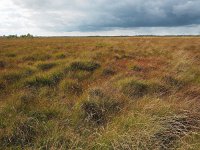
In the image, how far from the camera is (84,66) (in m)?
11.9

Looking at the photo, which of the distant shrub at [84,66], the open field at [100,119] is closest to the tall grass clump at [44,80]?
the open field at [100,119]

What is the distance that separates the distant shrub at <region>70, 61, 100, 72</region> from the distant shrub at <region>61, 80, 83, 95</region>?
2.93m

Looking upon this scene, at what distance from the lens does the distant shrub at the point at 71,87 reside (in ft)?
25.5

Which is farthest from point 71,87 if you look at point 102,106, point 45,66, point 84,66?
point 45,66

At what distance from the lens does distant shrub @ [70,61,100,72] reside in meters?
11.7

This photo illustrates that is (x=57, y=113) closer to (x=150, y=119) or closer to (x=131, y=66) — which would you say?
(x=150, y=119)

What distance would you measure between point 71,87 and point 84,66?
3771 millimetres

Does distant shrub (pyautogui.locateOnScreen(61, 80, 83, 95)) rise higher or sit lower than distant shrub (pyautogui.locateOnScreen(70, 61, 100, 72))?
lower

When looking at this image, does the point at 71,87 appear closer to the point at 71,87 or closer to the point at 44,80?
the point at 71,87

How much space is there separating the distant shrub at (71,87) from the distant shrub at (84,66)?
2.93 m

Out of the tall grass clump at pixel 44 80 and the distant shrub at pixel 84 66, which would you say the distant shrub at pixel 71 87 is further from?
the distant shrub at pixel 84 66

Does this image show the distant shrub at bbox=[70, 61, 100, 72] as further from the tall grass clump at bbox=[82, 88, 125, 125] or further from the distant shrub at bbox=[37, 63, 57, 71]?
the tall grass clump at bbox=[82, 88, 125, 125]

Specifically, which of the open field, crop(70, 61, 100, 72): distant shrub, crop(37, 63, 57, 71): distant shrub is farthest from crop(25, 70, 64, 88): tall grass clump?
crop(37, 63, 57, 71): distant shrub

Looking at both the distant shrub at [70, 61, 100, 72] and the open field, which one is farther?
the distant shrub at [70, 61, 100, 72]
